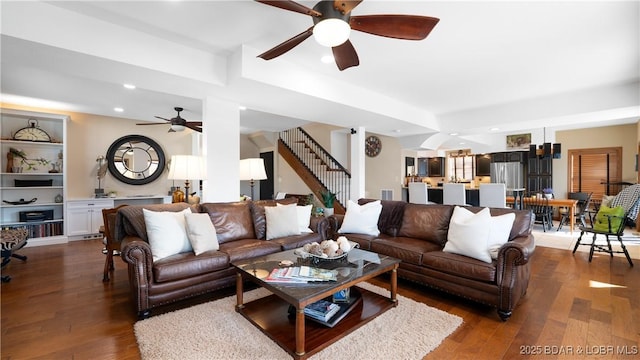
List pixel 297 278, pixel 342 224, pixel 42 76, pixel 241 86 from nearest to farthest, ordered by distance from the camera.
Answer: pixel 297 278 < pixel 241 86 < pixel 42 76 < pixel 342 224

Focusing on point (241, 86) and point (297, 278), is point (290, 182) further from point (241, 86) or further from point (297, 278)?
point (297, 278)

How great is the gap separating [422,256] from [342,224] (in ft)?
4.29

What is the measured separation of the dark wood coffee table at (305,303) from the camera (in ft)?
6.08

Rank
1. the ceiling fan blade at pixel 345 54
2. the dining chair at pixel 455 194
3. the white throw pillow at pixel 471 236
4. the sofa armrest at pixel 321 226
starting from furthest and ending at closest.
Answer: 1. the dining chair at pixel 455 194
2. the sofa armrest at pixel 321 226
3. the white throw pillow at pixel 471 236
4. the ceiling fan blade at pixel 345 54

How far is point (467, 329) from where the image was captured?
2283 millimetres

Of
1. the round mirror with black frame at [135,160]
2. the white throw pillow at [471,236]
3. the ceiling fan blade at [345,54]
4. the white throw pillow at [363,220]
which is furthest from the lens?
the round mirror with black frame at [135,160]

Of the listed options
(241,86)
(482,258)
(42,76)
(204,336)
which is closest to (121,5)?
(241,86)

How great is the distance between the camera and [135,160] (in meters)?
6.23

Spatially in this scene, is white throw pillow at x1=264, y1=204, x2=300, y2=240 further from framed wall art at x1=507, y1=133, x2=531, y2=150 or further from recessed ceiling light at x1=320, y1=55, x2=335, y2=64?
framed wall art at x1=507, y1=133, x2=531, y2=150

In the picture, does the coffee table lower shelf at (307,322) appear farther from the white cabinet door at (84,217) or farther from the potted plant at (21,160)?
the potted plant at (21,160)

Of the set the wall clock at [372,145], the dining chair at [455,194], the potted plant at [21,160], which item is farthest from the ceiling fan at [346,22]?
the wall clock at [372,145]

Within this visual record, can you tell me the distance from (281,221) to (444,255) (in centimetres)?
194

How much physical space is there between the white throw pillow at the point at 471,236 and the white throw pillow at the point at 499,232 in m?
0.06

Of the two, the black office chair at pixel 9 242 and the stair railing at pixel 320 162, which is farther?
the stair railing at pixel 320 162
